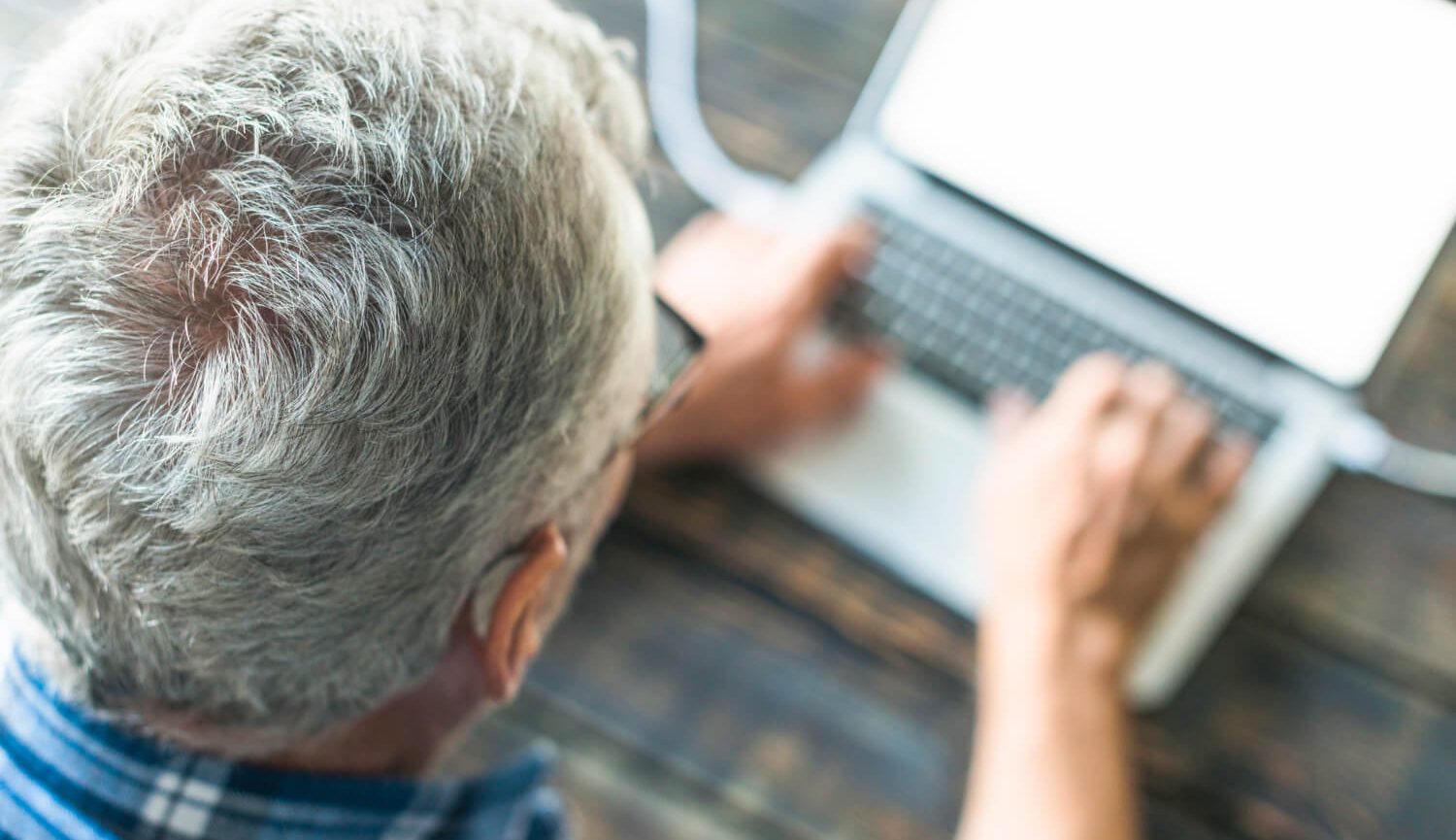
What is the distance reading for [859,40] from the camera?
3.05 feet

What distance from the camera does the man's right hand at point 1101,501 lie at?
2.36 ft

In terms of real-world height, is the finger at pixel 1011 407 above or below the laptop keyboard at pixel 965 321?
below

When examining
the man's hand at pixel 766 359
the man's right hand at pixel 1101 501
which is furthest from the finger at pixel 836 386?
the man's right hand at pixel 1101 501

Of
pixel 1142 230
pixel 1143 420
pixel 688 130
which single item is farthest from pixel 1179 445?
pixel 688 130

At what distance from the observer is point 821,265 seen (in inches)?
31.8

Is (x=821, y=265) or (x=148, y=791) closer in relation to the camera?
(x=148, y=791)

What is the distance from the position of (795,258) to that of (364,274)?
52 centimetres

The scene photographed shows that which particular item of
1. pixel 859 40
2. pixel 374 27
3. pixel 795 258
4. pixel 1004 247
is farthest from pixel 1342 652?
pixel 374 27

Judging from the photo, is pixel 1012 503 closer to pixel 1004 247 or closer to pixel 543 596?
pixel 1004 247

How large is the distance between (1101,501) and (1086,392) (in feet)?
0.25

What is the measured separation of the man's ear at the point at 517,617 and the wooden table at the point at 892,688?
24 cm

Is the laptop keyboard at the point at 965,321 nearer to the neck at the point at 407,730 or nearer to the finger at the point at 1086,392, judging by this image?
the finger at the point at 1086,392

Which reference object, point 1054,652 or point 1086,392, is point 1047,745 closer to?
point 1054,652

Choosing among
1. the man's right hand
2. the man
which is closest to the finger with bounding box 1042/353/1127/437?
the man's right hand
